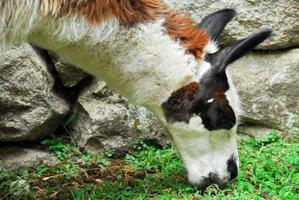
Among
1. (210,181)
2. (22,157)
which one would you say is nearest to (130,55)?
(210,181)

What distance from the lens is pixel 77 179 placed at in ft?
15.0

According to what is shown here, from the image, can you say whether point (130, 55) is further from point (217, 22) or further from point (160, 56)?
point (217, 22)

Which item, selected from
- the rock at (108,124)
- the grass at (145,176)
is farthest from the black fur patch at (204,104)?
the rock at (108,124)

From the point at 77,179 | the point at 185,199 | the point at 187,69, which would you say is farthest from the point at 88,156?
the point at 187,69

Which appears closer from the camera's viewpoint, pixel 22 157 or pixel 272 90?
pixel 22 157

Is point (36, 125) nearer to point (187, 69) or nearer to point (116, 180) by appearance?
point (116, 180)

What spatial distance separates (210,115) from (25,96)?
5.08 ft

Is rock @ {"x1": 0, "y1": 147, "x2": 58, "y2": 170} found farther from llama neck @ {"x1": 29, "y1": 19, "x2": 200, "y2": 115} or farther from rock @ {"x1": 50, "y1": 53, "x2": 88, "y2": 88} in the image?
llama neck @ {"x1": 29, "y1": 19, "x2": 200, "y2": 115}

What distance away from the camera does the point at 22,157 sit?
494cm

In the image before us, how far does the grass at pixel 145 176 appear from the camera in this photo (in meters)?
4.09

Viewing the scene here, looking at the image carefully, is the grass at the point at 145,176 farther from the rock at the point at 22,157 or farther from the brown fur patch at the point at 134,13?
the brown fur patch at the point at 134,13

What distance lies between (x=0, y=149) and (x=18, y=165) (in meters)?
0.19

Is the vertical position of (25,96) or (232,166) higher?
(25,96)

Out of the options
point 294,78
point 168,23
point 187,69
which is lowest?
point 294,78
